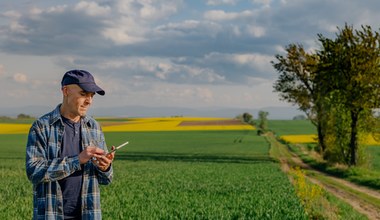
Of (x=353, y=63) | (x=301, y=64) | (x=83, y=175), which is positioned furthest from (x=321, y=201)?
(x=301, y=64)

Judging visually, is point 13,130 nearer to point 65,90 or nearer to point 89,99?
point 65,90

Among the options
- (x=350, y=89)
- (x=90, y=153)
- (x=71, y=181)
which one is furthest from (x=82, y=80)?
(x=350, y=89)

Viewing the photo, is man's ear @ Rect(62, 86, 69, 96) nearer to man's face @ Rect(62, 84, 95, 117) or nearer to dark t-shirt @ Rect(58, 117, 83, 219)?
man's face @ Rect(62, 84, 95, 117)

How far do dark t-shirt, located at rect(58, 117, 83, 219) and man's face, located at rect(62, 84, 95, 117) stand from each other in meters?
0.20

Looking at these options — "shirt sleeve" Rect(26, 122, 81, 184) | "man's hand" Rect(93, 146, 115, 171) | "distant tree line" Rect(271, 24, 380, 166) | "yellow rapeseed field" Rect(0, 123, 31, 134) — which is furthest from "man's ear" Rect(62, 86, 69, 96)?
"yellow rapeseed field" Rect(0, 123, 31, 134)

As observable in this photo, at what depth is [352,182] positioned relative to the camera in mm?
27734

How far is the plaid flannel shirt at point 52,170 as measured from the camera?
198 inches

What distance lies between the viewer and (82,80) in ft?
17.0

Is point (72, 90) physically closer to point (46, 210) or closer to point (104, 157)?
point (104, 157)

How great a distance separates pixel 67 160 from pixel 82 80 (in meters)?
0.85

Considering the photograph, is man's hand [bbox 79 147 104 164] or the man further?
the man

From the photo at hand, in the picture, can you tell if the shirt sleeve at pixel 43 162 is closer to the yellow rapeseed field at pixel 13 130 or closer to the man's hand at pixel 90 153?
the man's hand at pixel 90 153

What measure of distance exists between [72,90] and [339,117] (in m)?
34.2

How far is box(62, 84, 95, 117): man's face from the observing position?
17.1 feet
